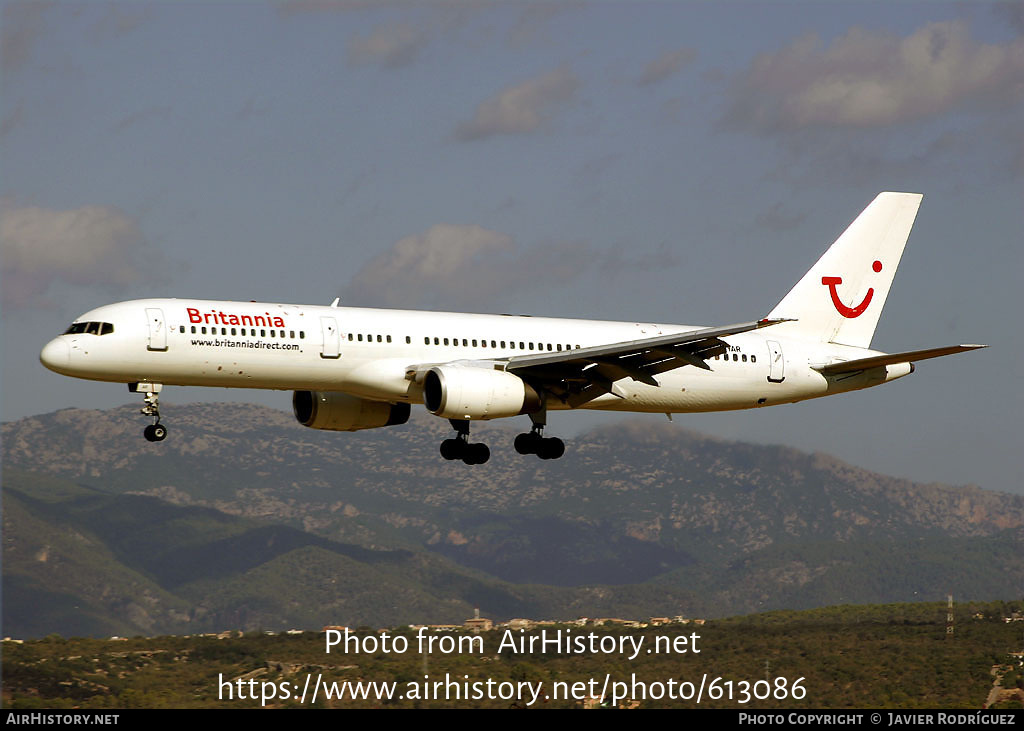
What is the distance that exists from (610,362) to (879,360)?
463 inches

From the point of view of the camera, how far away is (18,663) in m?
92.8

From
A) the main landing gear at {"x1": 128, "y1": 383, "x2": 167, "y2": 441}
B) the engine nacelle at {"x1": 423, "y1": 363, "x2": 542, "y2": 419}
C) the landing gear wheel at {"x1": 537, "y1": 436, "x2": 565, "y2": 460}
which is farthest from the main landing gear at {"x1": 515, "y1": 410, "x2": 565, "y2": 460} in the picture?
the main landing gear at {"x1": 128, "y1": 383, "x2": 167, "y2": 441}

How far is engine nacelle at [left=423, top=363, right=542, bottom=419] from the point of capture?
50000 millimetres

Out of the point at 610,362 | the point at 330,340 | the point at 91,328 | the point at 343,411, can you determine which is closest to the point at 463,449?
the point at 343,411

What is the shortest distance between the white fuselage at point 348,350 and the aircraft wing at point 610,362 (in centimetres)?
103

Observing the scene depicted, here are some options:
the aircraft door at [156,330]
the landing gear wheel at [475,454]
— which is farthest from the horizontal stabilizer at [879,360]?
the aircraft door at [156,330]

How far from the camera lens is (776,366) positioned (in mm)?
58250

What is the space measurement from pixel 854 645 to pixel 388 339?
61.1 meters

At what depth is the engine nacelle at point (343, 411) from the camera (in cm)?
5619

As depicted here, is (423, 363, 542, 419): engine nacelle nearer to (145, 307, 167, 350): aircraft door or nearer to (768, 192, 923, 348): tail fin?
(145, 307, 167, 350): aircraft door

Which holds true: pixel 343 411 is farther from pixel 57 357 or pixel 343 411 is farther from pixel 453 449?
pixel 57 357

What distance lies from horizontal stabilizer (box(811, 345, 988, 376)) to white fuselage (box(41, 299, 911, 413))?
1.33m

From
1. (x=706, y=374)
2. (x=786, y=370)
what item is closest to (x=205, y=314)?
(x=706, y=374)

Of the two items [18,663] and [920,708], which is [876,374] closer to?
[920,708]
